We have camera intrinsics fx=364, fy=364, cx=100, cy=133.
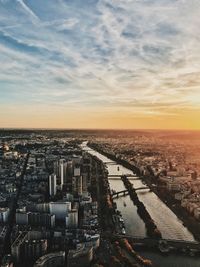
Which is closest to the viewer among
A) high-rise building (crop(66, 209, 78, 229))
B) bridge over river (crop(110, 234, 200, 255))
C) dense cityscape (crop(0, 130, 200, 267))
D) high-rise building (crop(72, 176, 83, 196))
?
dense cityscape (crop(0, 130, 200, 267))

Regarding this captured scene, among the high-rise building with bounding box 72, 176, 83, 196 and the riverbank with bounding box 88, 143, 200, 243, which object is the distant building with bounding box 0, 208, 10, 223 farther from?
the riverbank with bounding box 88, 143, 200, 243

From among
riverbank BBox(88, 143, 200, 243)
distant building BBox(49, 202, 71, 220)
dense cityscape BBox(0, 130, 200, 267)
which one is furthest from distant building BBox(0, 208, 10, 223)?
riverbank BBox(88, 143, 200, 243)

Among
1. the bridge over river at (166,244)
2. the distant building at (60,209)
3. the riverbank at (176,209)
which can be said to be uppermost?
the distant building at (60,209)

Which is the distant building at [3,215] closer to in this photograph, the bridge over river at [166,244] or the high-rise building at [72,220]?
the high-rise building at [72,220]

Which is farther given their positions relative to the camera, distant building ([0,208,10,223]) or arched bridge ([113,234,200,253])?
distant building ([0,208,10,223])

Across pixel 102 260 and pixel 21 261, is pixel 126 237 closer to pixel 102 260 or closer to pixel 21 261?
pixel 102 260

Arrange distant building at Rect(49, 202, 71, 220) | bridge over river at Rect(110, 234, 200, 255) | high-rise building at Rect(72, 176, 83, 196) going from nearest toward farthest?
bridge over river at Rect(110, 234, 200, 255) → distant building at Rect(49, 202, 71, 220) → high-rise building at Rect(72, 176, 83, 196)

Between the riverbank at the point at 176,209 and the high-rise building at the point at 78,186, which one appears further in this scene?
the high-rise building at the point at 78,186

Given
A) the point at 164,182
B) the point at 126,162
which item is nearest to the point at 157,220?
the point at 164,182

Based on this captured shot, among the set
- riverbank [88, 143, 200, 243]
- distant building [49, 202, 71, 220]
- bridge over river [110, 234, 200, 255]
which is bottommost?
bridge over river [110, 234, 200, 255]

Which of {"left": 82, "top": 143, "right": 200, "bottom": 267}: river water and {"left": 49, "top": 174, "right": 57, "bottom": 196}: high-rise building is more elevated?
{"left": 49, "top": 174, "right": 57, "bottom": 196}: high-rise building

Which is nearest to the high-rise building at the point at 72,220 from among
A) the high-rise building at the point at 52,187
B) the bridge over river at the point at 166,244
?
the bridge over river at the point at 166,244
